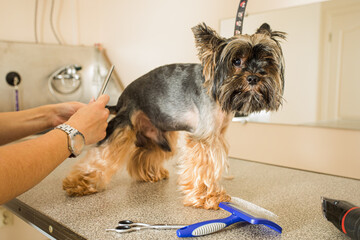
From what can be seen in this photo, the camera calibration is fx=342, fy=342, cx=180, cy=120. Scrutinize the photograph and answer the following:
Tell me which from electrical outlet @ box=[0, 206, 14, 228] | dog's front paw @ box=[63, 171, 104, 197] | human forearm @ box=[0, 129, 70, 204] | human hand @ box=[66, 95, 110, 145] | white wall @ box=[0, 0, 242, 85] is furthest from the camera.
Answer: white wall @ box=[0, 0, 242, 85]

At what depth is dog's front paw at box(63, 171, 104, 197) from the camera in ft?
3.82

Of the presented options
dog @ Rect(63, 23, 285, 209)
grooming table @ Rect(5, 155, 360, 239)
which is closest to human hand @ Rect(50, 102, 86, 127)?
dog @ Rect(63, 23, 285, 209)

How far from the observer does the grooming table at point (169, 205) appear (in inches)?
33.9

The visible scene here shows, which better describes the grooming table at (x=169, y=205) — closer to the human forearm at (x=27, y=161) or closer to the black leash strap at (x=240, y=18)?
the human forearm at (x=27, y=161)

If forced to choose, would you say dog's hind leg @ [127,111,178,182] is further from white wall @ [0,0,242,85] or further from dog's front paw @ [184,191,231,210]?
white wall @ [0,0,242,85]

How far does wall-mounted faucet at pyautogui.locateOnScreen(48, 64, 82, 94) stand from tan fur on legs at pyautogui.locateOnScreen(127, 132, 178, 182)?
3.75 ft

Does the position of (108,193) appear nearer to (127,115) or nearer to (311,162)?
(127,115)

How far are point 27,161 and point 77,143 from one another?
0.17m

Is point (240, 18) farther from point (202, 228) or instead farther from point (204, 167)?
point (202, 228)

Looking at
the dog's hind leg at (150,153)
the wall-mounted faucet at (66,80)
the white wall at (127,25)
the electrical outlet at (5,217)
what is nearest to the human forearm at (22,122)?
the dog's hind leg at (150,153)

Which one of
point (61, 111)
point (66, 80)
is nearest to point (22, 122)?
point (61, 111)

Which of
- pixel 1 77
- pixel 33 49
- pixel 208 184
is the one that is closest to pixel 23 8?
pixel 33 49

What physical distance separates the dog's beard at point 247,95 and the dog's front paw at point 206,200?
0.28 metres

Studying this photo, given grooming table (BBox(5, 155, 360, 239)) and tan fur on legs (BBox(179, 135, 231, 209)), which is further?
tan fur on legs (BBox(179, 135, 231, 209))
